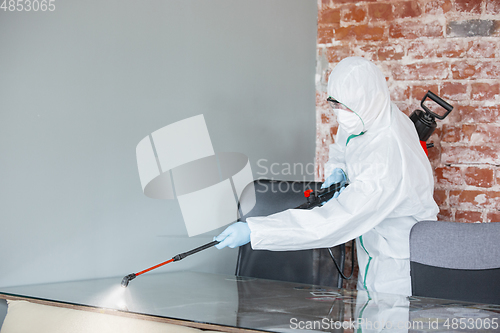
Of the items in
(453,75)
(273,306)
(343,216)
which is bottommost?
(273,306)

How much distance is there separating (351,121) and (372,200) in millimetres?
298

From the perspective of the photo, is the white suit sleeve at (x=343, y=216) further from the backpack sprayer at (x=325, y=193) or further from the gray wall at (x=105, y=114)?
the gray wall at (x=105, y=114)

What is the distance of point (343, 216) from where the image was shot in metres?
1.18

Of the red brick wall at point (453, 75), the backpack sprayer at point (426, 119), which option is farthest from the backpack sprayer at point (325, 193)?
the red brick wall at point (453, 75)

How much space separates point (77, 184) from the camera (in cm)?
114

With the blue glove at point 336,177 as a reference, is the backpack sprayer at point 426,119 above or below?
above

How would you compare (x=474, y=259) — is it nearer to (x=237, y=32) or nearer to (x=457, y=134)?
(x=457, y=134)

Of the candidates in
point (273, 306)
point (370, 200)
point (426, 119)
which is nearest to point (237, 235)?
point (273, 306)

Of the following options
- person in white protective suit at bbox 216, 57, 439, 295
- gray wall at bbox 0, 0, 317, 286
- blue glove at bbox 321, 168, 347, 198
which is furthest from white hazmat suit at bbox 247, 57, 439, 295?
gray wall at bbox 0, 0, 317, 286

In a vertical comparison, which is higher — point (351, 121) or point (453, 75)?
point (453, 75)

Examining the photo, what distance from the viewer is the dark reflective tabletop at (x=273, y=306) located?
2.67 feet

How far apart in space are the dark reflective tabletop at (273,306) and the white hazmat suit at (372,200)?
Result: 175 millimetres

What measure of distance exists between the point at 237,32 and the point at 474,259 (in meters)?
1.20

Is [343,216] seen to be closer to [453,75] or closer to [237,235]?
[237,235]
